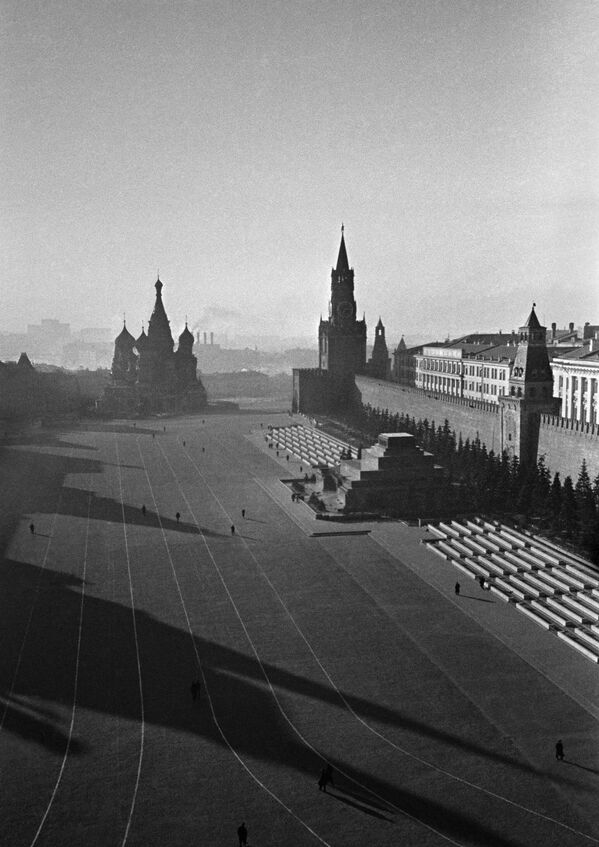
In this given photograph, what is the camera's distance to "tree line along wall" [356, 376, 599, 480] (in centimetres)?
4456

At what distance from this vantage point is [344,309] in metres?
97.3

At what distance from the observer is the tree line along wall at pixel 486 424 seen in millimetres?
44562

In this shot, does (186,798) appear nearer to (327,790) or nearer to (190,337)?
(327,790)

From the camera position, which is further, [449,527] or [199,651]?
[449,527]

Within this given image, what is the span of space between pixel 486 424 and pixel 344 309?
43502 millimetres

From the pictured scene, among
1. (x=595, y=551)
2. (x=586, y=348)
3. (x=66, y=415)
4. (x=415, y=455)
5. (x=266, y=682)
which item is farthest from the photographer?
(x=66, y=415)

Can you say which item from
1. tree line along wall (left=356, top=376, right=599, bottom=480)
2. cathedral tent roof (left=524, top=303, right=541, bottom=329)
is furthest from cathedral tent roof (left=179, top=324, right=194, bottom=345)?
cathedral tent roof (left=524, top=303, right=541, bottom=329)

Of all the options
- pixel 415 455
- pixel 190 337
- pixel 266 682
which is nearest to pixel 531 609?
pixel 266 682

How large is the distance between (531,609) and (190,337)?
84555 millimetres

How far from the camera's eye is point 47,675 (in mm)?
22641

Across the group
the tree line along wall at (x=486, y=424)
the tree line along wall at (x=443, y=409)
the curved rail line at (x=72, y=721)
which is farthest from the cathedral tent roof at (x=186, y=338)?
the curved rail line at (x=72, y=721)

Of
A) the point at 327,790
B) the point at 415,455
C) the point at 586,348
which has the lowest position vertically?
the point at 327,790

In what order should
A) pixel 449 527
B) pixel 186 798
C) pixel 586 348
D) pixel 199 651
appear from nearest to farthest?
pixel 186 798, pixel 199 651, pixel 449 527, pixel 586 348

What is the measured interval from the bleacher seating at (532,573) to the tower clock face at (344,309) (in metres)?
59.9
